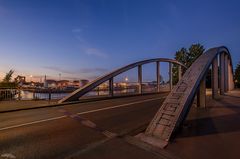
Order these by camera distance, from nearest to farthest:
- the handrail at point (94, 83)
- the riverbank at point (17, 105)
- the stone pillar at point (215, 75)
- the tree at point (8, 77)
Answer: the riverbank at point (17, 105) → the stone pillar at point (215, 75) → the handrail at point (94, 83) → the tree at point (8, 77)

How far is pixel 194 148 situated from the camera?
361 centimetres

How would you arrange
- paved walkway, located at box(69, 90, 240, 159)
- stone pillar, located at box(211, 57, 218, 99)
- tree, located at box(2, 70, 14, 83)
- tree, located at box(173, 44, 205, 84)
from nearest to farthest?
paved walkway, located at box(69, 90, 240, 159)
stone pillar, located at box(211, 57, 218, 99)
tree, located at box(2, 70, 14, 83)
tree, located at box(173, 44, 205, 84)

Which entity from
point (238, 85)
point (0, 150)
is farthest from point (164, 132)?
point (238, 85)

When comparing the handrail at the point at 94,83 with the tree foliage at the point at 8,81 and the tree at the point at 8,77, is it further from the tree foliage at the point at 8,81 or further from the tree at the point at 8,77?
the tree at the point at 8,77

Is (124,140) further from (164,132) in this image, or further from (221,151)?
(221,151)

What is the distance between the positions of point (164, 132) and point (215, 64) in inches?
406

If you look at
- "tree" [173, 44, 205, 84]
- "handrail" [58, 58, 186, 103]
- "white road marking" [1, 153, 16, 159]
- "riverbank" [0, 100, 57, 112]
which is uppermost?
"tree" [173, 44, 205, 84]

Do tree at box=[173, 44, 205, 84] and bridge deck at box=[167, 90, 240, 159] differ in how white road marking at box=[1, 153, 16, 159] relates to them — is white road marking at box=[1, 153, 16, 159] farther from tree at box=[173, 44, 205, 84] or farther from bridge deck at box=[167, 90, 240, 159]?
tree at box=[173, 44, 205, 84]

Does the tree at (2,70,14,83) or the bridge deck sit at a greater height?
the tree at (2,70,14,83)

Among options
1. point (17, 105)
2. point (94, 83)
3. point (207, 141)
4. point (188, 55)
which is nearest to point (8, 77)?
point (17, 105)

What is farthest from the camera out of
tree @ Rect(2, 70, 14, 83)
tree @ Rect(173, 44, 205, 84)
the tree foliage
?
tree @ Rect(173, 44, 205, 84)

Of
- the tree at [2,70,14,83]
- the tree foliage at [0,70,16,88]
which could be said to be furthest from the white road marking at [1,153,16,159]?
the tree at [2,70,14,83]

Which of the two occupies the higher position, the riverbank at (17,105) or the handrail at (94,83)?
the handrail at (94,83)

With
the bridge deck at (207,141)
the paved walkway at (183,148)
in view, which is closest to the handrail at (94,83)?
the paved walkway at (183,148)
